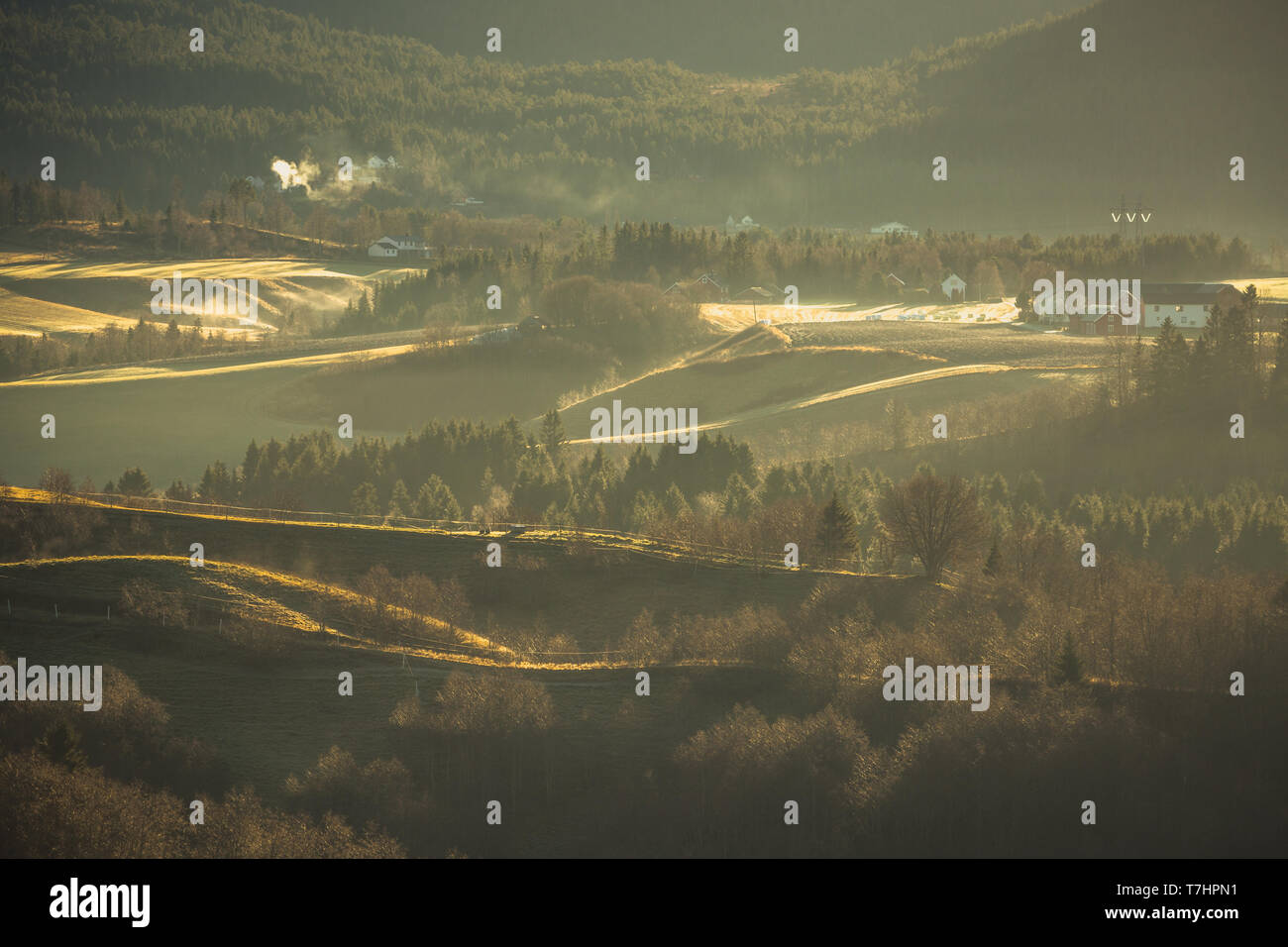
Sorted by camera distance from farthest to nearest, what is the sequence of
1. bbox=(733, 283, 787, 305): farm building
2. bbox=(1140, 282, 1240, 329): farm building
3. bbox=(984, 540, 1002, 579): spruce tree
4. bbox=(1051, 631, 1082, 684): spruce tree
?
bbox=(733, 283, 787, 305): farm building → bbox=(1140, 282, 1240, 329): farm building → bbox=(984, 540, 1002, 579): spruce tree → bbox=(1051, 631, 1082, 684): spruce tree

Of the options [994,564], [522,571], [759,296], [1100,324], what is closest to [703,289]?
[759,296]

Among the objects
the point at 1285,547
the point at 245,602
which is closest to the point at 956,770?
the point at 245,602

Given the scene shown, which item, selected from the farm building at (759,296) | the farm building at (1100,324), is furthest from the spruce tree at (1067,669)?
the farm building at (759,296)

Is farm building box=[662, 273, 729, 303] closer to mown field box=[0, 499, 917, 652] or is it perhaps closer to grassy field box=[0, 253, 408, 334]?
grassy field box=[0, 253, 408, 334]

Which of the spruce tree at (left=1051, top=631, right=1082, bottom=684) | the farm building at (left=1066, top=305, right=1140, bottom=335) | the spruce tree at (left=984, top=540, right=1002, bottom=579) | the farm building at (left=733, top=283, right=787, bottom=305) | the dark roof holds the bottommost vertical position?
the spruce tree at (left=1051, top=631, right=1082, bottom=684)

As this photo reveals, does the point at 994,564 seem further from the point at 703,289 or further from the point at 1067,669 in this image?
the point at 703,289

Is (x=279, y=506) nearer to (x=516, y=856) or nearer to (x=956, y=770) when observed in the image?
(x=516, y=856)

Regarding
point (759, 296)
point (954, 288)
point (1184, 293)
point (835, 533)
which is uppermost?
point (954, 288)

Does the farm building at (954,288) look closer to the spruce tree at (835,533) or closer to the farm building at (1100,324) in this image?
the farm building at (1100,324)

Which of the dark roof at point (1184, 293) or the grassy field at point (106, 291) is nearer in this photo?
the dark roof at point (1184, 293)

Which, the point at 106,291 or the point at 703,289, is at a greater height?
the point at 106,291

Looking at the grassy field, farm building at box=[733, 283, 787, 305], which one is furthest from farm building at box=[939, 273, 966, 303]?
the grassy field

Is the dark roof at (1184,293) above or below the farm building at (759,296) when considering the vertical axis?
below

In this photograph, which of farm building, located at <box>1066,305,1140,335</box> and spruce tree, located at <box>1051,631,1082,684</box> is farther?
farm building, located at <box>1066,305,1140,335</box>
